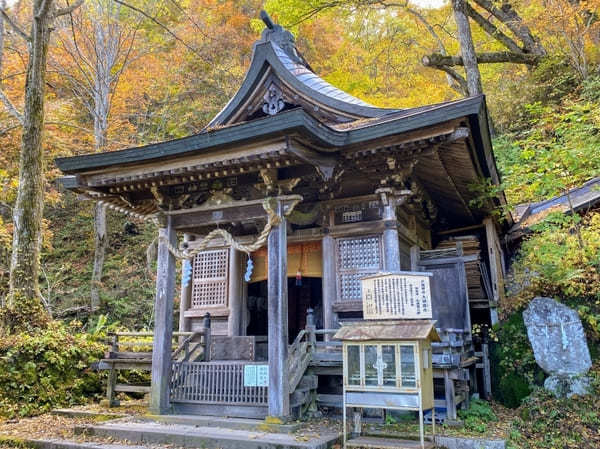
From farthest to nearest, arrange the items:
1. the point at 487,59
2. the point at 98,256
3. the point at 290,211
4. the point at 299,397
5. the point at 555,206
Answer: the point at 487,59, the point at 98,256, the point at 555,206, the point at 290,211, the point at 299,397

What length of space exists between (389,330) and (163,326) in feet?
13.1

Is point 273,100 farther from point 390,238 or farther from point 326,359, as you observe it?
point 326,359

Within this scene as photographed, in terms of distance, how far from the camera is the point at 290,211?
24.0 ft

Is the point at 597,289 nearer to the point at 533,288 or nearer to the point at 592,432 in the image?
the point at 533,288

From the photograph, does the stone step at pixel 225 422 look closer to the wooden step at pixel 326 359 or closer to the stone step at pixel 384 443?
the stone step at pixel 384 443

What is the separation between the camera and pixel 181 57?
2141 cm

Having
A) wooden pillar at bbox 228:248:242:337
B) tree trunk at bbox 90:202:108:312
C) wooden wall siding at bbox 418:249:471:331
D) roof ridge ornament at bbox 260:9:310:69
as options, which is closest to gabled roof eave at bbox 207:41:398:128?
roof ridge ornament at bbox 260:9:310:69

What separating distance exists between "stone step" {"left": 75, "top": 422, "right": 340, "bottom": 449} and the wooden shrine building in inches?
23.2

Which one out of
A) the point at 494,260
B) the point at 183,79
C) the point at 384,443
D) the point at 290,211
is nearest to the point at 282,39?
the point at 290,211

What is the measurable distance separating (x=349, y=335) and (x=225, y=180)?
11.6 feet

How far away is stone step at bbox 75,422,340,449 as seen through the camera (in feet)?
18.8

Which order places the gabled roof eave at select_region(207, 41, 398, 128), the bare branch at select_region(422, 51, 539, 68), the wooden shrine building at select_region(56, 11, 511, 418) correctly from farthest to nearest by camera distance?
the bare branch at select_region(422, 51, 539, 68) → the gabled roof eave at select_region(207, 41, 398, 128) → the wooden shrine building at select_region(56, 11, 511, 418)

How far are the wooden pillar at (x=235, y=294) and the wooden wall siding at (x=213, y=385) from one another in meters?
1.66

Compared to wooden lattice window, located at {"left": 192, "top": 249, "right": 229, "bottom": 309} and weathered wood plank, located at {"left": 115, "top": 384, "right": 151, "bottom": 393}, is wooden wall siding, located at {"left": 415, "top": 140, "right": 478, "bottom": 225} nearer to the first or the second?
wooden lattice window, located at {"left": 192, "top": 249, "right": 229, "bottom": 309}
